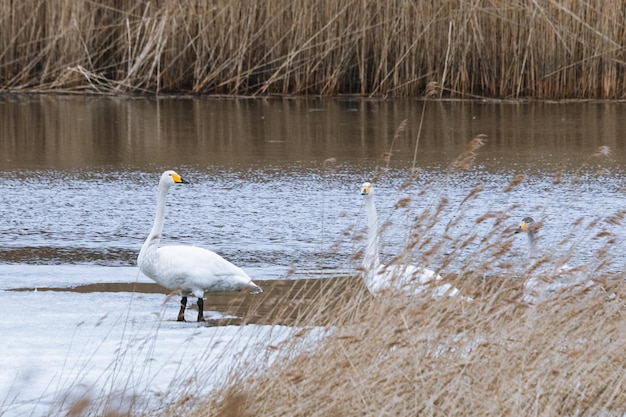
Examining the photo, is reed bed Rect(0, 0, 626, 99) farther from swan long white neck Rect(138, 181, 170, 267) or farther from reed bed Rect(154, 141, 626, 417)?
reed bed Rect(154, 141, 626, 417)

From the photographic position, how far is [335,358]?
387 centimetres

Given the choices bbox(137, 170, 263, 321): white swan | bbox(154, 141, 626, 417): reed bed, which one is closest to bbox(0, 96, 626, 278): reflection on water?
bbox(137, 170, 263, 321): white swan

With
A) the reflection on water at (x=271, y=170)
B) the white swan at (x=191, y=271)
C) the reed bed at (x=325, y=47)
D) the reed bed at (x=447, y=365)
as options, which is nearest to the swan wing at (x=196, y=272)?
the white swan at (x=191, y=271)

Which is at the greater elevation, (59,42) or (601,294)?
(59,42)

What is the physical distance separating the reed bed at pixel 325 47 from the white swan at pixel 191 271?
9.34 meters

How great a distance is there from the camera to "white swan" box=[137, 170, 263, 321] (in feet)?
19.6

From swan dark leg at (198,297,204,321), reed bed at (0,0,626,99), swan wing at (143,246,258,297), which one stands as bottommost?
swan dark leg at (198,297,204,321)

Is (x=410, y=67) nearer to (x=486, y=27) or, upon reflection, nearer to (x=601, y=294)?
(x=486, y=27)

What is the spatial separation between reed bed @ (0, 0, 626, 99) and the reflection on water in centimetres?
42

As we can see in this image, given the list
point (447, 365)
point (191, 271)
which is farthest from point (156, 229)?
point (447, 365)

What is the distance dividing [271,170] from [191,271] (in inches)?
192

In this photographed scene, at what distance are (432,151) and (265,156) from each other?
5.67 ft

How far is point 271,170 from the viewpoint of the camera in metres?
10.8

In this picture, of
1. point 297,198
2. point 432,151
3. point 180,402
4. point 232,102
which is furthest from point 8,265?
point 232,102
